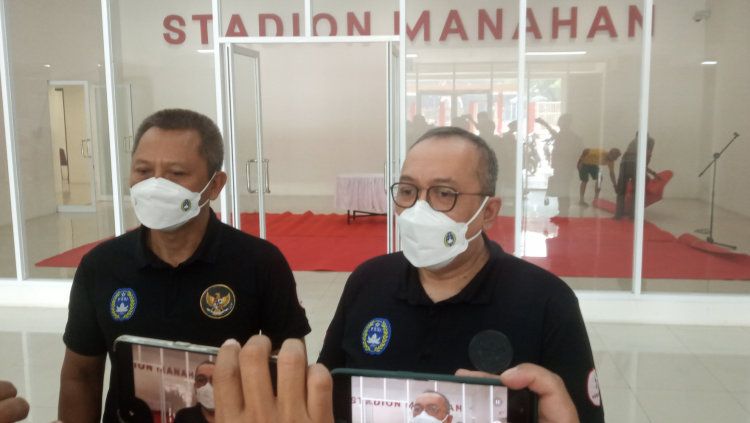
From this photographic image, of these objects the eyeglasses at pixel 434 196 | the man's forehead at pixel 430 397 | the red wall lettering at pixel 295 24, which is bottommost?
the man's forehead at pixel 430 397

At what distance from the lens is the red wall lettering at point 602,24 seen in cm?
540

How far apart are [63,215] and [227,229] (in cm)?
545

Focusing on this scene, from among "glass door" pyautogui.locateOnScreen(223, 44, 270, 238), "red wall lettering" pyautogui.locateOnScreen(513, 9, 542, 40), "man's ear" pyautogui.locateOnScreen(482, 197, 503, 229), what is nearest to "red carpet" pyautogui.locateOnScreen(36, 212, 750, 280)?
"glass door" pyautogui.locateOnScreen(223, 44, 270, 238)

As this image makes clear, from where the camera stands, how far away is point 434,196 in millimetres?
1586


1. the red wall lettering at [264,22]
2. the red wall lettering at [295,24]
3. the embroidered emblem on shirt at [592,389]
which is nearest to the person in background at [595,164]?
the red wall lettering at [295,24]

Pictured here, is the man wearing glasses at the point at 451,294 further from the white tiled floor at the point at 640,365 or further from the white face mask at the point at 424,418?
the white tiled floor at the point at 640,365

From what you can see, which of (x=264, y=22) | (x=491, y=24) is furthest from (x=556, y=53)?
(x=264, y=22)

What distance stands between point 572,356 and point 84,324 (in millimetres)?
1279

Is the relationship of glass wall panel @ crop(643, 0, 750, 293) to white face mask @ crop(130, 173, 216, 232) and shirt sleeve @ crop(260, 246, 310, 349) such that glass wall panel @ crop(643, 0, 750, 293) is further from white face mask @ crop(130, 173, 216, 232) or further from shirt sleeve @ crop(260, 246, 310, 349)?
white face mask @ crop(130, 173, 216, 232)

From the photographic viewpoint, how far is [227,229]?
6.08 feet

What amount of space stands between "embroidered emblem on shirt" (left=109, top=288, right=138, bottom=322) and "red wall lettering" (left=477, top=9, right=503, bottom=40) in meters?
4.62

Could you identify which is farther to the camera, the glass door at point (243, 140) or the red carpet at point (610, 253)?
the glass door at point (243, 140)

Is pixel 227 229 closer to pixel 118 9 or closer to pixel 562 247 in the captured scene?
pixel 562 247

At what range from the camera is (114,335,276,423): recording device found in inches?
30.3
